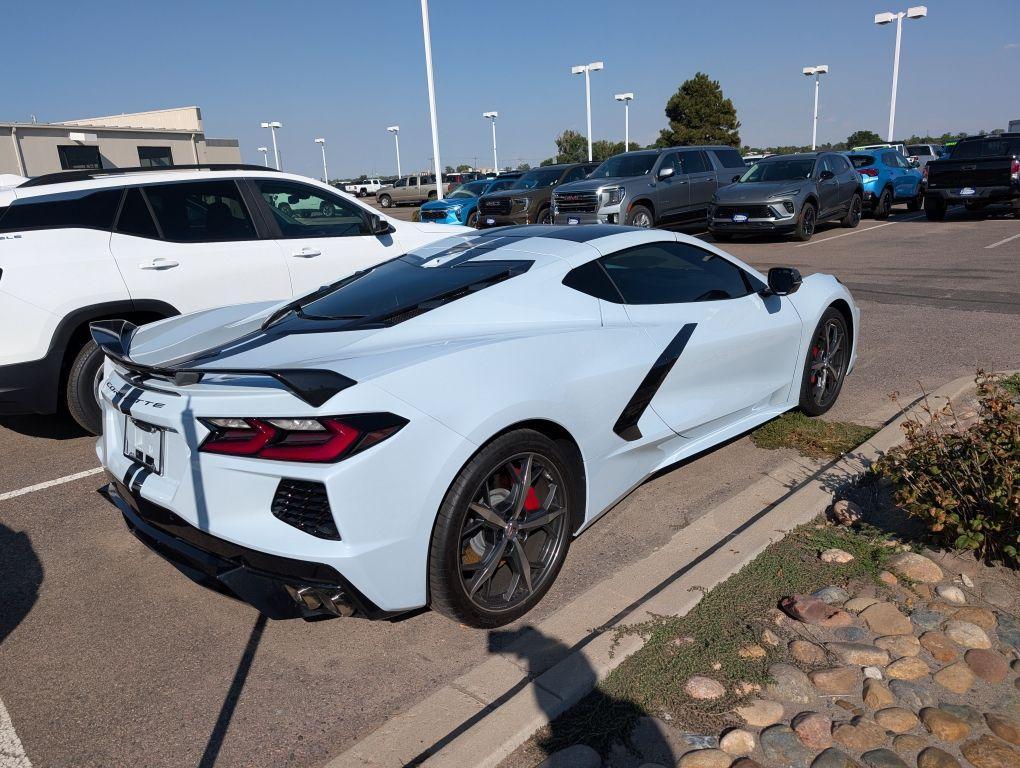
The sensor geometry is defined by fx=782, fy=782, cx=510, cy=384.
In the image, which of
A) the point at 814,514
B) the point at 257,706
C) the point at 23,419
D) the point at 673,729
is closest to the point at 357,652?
the point at 257,706

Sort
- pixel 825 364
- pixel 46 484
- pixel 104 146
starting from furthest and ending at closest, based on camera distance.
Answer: pixel 104 146, pixel 825 364, pixel 46 484

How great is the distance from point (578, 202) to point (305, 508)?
46.0 feet

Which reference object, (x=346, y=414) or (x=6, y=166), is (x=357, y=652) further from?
(x=6, y=166)

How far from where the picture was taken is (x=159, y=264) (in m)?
5.65

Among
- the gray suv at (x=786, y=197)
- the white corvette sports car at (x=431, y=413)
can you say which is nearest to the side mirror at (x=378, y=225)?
the white corvette sports car at (x=431, y=413)

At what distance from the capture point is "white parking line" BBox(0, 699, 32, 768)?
8.27 ft

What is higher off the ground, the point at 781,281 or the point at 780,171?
the point at 780,171

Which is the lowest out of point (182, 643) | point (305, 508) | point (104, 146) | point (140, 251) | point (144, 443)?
point (182, 643)

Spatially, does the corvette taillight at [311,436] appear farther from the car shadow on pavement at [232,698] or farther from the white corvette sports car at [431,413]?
the car shadow on pavement at [232,698]

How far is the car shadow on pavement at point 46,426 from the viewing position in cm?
581

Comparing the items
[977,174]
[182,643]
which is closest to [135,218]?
[182,643]

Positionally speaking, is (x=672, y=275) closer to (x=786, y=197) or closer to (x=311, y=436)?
(x=311, y=436)

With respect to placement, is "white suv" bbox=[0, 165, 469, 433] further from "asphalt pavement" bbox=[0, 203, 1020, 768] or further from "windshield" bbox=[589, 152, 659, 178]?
"windshield" bbox=[589, 152, 659, 178]

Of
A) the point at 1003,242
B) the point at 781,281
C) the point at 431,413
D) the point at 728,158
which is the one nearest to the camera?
the point at 431,413
